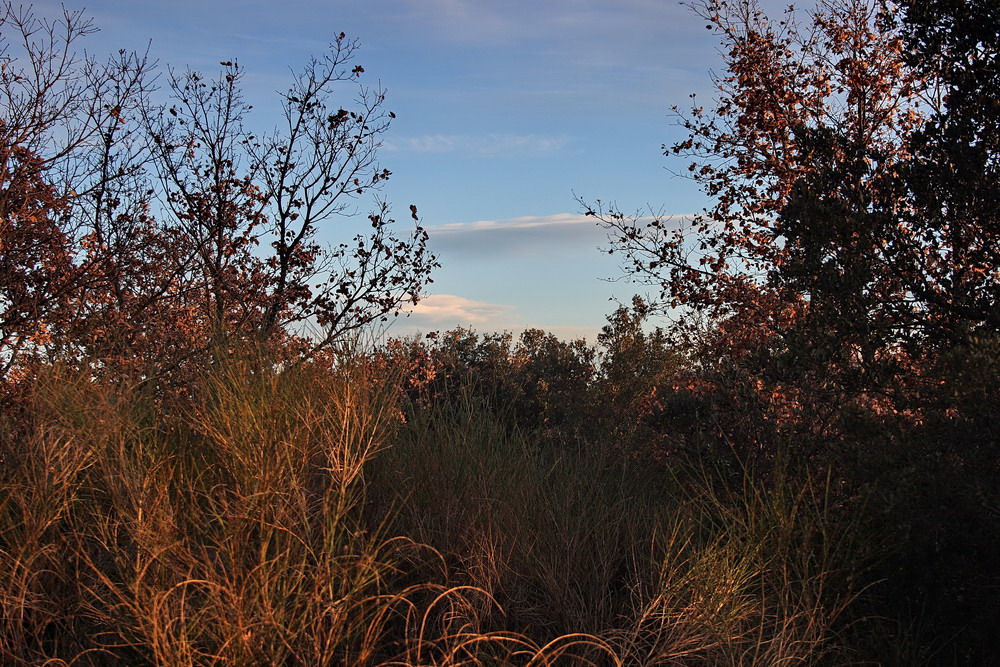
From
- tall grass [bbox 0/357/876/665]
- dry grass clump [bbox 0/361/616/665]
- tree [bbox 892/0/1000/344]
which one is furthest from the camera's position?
tree [bbox 892/0/1000/344]

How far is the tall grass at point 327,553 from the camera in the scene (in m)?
3.88

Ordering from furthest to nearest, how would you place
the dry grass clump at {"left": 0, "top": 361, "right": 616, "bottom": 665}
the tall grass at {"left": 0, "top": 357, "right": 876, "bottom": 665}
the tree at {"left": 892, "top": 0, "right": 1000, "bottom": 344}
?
the tree at {"left": 892, "top": 0, "right": 1000, "bottom": 344} < the tall grass at {"left": 0, "top": 357, "right": 876, "bottom": 665} < the dry grass clump at {"left": 0, "top": 361, "right": 616, "bottom": 665}

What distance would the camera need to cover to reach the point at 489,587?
4.59m

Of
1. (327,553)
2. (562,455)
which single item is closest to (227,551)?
(327,553)

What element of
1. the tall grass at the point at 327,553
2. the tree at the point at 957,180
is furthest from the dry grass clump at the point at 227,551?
the tree at the point at 957,180

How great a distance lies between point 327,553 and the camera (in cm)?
400

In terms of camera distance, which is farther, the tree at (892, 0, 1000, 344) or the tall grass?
the tree at (892, 0, 1000, 344)

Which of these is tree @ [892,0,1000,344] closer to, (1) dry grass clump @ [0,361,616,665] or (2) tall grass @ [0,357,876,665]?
(2) tall grass @ [0,357,876,665]

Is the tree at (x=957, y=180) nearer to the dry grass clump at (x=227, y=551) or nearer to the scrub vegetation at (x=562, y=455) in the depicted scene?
the scrub vegetation at (x=562, y=455)

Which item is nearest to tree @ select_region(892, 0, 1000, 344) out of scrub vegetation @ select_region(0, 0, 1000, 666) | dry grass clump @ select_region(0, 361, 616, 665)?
scrub vegetation @ select_region(0, 0, 1000, 666)

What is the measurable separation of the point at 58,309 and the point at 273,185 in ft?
10.1

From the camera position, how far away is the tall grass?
3.88 m

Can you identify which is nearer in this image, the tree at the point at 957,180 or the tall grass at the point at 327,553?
the tall grass at the point at 327,553

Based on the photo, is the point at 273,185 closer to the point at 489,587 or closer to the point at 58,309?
the point at 58,309
